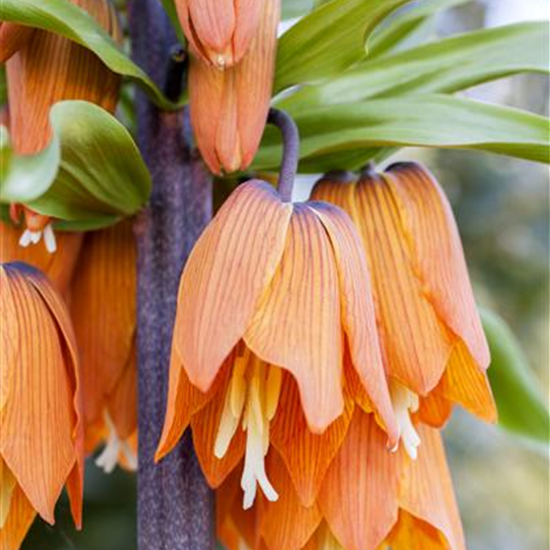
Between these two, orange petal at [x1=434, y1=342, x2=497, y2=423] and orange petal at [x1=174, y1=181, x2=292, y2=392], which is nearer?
orange petal at [x1=174, y1=181, x2=292, y2=392]

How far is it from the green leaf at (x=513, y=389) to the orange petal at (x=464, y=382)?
0.66 ft

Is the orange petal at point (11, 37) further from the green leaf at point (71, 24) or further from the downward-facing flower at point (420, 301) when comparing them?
the downward-facing flower at point (420, 301)

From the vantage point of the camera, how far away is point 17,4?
57 cm

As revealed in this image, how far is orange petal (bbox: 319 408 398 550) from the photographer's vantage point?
0.62 metres

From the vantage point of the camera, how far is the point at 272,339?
0.55 meters

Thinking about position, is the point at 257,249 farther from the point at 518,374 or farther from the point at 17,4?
the point at 518,374

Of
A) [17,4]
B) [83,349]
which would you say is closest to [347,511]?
[83,349]

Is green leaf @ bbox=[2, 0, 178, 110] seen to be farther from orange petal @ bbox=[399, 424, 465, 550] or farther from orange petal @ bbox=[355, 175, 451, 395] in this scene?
orange petal @ bbox=[399, 424, 465, 550]

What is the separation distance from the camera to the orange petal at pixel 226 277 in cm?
55

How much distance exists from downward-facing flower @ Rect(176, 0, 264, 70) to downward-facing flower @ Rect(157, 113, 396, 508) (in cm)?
8

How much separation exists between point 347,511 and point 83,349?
0.22 meters

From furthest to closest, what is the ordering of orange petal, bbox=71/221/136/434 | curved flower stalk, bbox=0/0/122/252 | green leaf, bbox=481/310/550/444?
A: green leaf, bbox=481/310/550/444 → orange petal, bbox=71/221/136/434 → curved flower stalk, bbox=0/0/122/252

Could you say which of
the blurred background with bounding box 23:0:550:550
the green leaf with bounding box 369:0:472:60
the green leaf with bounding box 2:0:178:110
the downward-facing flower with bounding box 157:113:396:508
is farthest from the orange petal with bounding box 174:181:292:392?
the blurred background with bounding box 23:0:550:550

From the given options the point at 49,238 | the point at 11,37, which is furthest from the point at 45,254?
the point at 11,37
